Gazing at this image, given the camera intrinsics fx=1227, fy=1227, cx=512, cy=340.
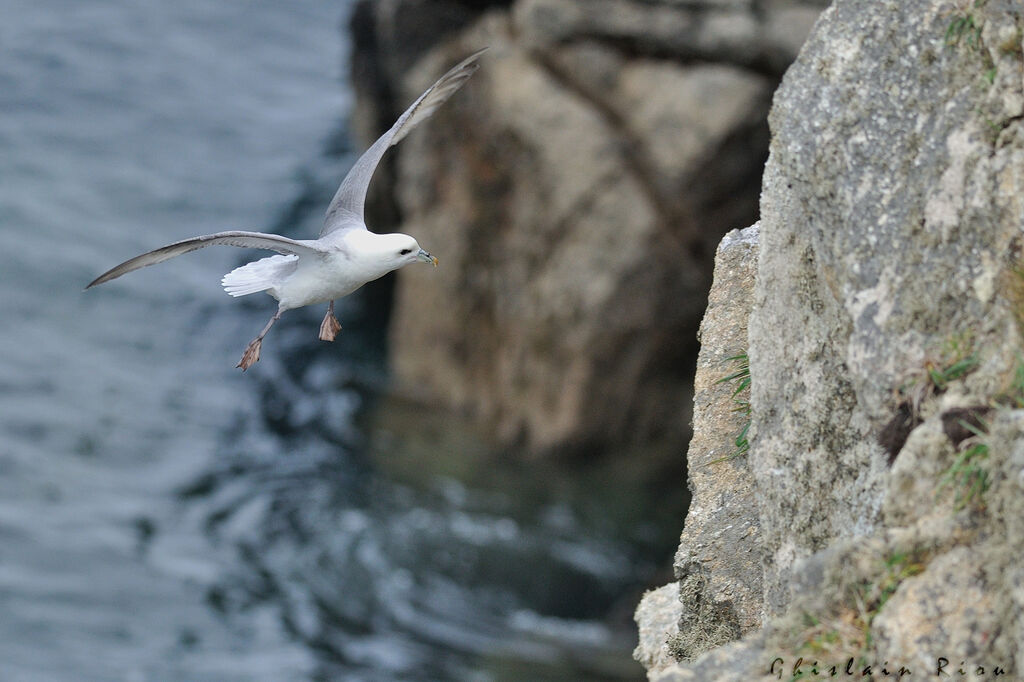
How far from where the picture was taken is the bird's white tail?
216 inches

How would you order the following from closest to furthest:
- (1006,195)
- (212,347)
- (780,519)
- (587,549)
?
(1006,195)
(780,519)
(587,549)
(212,347)

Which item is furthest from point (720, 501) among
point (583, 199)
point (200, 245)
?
point (583, 199)

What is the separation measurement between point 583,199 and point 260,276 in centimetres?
904

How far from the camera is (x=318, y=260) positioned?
523 cm

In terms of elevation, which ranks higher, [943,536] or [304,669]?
[304,669]

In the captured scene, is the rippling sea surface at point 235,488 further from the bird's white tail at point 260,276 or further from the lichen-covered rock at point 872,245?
the lichen-covered rock at point 872,245

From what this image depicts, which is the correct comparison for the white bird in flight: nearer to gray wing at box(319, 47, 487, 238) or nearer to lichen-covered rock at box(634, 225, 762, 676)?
gray wing at box(319, 47, 487, 238)

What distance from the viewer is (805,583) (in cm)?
322

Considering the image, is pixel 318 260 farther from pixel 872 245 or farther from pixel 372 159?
pixel 872 245

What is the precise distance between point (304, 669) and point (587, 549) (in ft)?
12.3

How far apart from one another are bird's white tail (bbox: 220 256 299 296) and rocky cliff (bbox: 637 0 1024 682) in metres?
2.31

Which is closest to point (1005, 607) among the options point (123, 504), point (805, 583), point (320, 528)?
point (805, 583)

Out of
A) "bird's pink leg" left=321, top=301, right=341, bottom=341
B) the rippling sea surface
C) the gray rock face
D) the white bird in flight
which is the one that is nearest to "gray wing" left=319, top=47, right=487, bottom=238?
the white bird in flight

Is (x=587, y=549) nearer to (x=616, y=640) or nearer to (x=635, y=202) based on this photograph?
(x=616, y=640)
